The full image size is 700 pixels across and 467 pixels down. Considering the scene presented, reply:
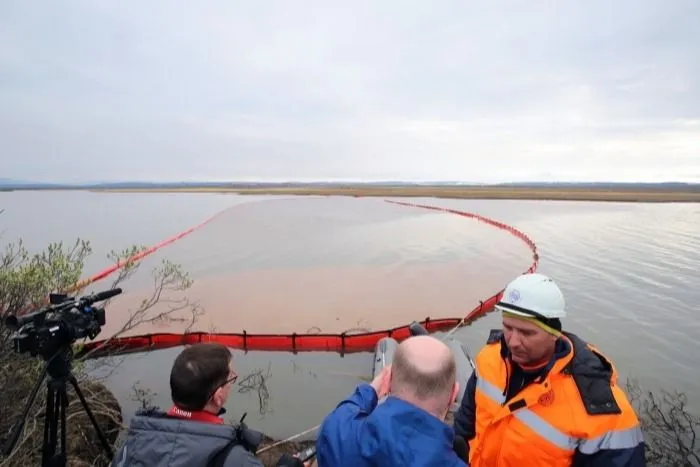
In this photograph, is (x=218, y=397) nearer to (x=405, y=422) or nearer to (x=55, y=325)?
(x=405, y=422)

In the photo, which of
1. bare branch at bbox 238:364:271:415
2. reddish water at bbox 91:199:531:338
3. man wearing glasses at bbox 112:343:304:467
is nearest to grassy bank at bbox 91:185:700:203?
reddish water at bbox 91:199:531:338

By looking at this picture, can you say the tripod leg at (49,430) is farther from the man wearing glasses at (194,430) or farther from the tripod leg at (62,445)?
the man wearing glasses at (194,430)

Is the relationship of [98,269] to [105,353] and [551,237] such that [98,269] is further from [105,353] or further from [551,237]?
[551,237]

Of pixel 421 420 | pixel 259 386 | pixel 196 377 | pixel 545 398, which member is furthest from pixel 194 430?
pixel 259 386

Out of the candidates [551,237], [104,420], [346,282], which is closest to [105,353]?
[104,420]

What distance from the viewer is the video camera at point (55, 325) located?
2.33m

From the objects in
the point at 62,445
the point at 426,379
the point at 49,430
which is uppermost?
the point at 426,379

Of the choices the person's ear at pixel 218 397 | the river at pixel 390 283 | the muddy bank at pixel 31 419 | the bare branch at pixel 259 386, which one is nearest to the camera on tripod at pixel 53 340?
the muddy bank at pixel 31 419

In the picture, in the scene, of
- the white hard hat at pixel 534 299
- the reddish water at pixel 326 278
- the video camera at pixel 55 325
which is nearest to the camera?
the white hard hat at pixel 534 299

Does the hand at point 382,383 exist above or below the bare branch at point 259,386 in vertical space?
above

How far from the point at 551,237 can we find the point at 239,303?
59.6 ft

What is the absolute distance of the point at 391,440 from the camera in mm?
1284

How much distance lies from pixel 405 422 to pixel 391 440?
0.23 ft

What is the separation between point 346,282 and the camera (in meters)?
13.4
